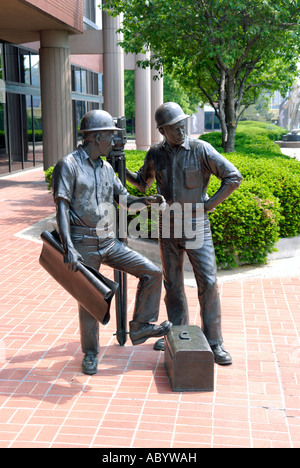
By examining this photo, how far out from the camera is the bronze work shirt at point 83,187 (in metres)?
4.63

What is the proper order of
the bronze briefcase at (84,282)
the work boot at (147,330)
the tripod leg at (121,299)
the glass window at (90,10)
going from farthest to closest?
the glass window at (90,10) < the tripod leg at (121,299) < the work boot at (147,330) < the bronze briefcase at (84,282)

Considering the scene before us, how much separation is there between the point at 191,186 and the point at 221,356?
154cm

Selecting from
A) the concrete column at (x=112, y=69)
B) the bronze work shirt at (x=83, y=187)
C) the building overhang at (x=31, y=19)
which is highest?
the building overhang at (x=31, y=19)

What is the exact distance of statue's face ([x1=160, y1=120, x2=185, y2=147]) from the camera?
4895 millimetres

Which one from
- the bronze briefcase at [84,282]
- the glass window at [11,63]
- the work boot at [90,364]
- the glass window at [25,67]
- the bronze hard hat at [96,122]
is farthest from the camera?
the glass window at [25,67]

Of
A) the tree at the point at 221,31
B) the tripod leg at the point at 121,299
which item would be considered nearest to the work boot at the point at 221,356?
the tripod leg at the point at 121,299

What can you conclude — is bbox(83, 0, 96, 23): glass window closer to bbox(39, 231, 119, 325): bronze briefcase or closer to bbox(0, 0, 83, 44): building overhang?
bbox(0, 0, 83, 44): building overhang

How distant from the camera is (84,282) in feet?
14.9

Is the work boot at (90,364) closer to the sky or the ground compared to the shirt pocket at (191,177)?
closer to the ground

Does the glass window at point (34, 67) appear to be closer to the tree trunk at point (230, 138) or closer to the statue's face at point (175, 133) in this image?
the tree trunk at point (230, 138)

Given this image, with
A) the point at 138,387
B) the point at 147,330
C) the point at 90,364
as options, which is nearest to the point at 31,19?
the point at 147,330

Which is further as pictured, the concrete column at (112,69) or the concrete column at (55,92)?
the concrete column at (112,69)

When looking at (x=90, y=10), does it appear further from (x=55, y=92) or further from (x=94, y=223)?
(x=94, y=223)

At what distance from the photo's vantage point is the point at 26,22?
15398 millimetres
